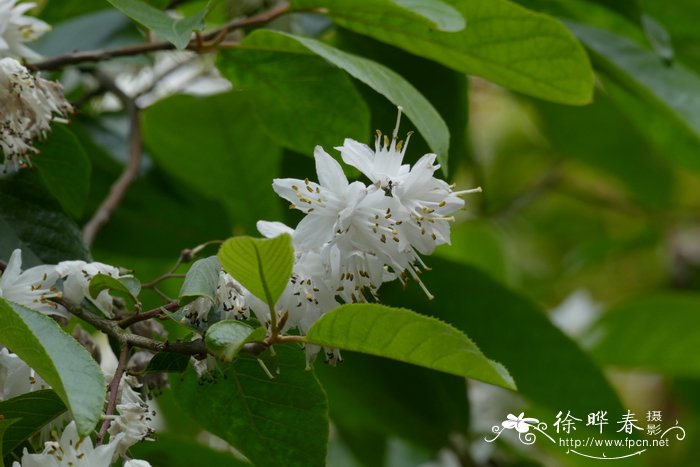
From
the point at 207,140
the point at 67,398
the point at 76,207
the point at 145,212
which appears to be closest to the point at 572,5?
the point at 207,140

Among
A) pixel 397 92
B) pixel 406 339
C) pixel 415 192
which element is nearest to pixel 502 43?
pixel 397 92

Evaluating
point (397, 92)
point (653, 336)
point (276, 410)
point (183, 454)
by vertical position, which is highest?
point (397, 92)

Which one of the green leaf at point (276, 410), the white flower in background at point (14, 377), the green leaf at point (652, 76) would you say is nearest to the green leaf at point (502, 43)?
the green leaf at point (652, 76)

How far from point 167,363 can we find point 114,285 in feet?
0.26

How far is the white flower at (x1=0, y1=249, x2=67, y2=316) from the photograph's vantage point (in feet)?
2.77

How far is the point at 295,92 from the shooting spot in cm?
106

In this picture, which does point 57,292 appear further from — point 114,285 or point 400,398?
point 400,398

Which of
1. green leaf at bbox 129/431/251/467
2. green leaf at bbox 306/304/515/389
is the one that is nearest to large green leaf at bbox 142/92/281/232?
green leaf at bbox 129/431/251/467

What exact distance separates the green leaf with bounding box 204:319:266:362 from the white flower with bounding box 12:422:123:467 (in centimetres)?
10

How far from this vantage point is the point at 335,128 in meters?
1.03

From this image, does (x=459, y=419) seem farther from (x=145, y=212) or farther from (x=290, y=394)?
(x=290, y=394)

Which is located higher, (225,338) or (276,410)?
(225,338)

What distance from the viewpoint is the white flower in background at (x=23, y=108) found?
0.89m

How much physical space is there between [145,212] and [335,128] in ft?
1.78
